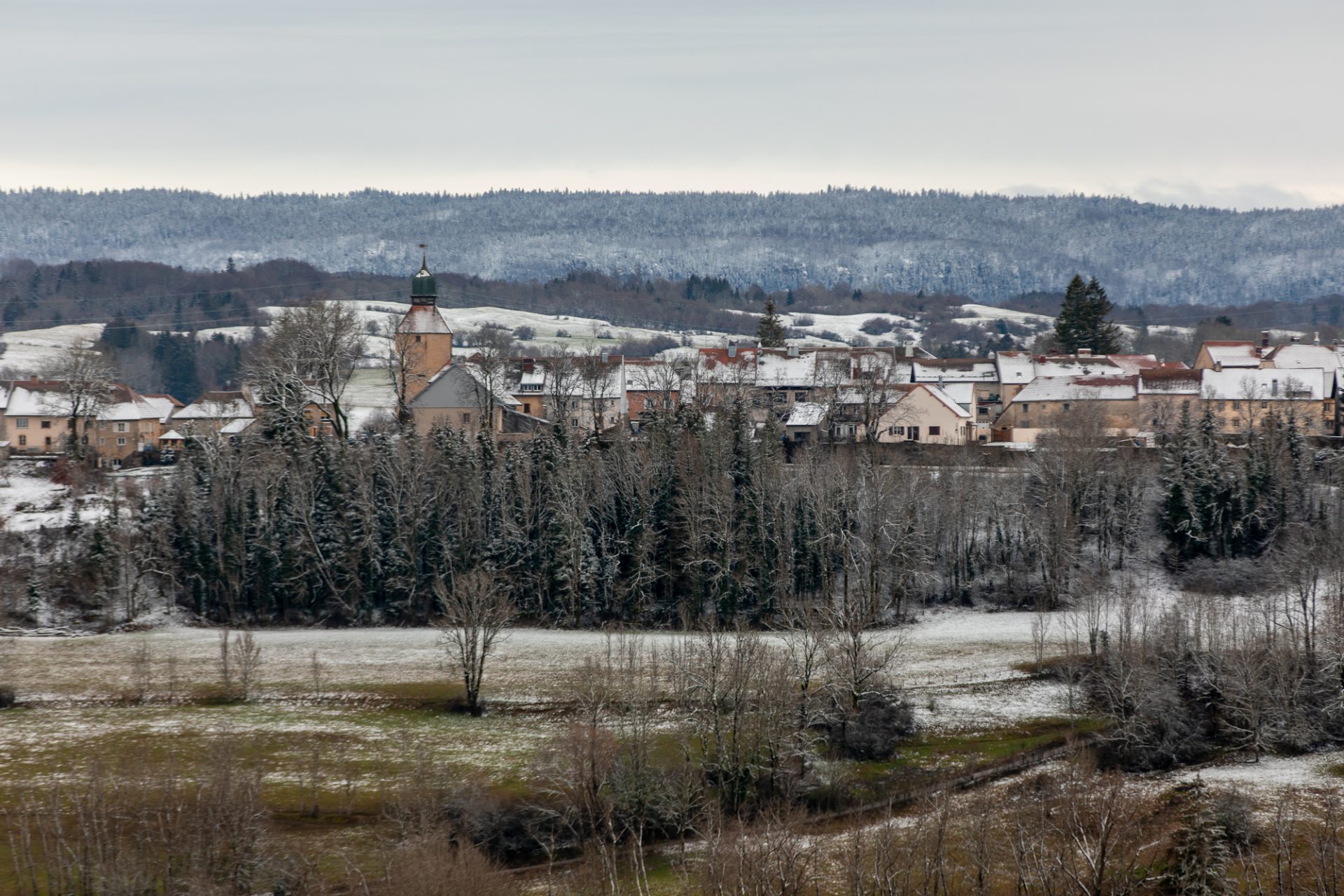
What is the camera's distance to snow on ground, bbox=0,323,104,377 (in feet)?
501

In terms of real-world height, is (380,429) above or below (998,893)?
above

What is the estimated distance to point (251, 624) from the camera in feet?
225

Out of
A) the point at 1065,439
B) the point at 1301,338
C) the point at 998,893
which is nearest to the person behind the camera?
the point at 998,893

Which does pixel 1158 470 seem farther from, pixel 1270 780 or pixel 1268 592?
pixel 1270 780

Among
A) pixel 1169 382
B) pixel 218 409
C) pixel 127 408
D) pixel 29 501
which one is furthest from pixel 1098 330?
pixel 29 501

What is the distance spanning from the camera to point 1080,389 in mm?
94875

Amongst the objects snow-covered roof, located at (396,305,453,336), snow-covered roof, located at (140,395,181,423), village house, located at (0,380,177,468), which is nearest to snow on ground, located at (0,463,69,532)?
village house, located at (0,380,177,468)

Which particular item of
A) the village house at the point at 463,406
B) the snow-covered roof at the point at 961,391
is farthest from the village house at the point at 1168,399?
the village house at the point at 463,406

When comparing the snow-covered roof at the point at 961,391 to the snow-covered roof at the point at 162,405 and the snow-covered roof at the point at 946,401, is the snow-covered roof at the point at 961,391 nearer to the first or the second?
the snow-covered roof at the point at 946,401

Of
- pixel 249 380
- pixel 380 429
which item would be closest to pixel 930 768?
pixel 380 429

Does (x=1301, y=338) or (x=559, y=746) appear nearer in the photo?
Result: (x=559, y=746)

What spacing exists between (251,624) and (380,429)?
15894 millimetres

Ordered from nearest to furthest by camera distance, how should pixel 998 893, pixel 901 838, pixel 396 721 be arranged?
pixel 998 893
pixel 901 838
pixel 396 721

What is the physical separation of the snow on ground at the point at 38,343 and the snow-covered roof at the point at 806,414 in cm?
8213
